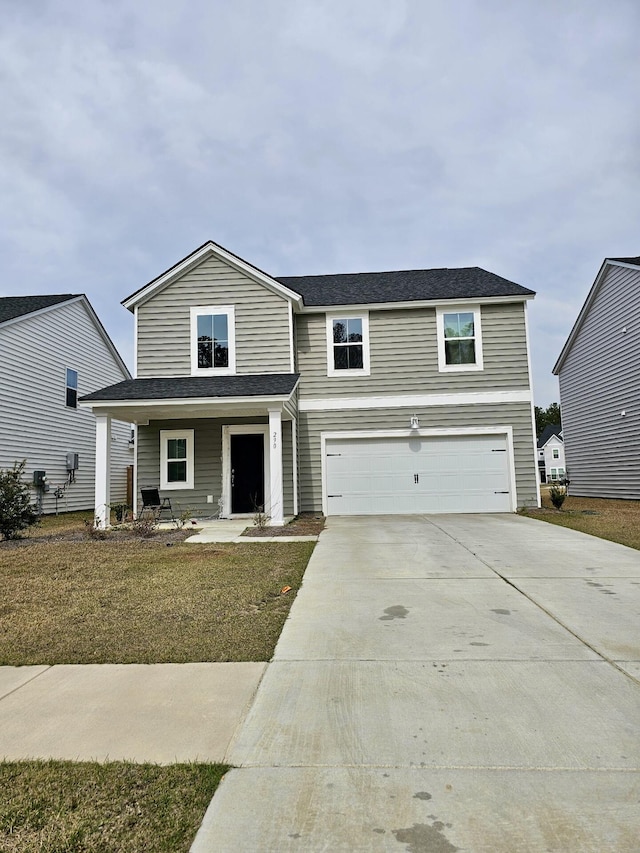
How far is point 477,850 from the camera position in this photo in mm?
1914

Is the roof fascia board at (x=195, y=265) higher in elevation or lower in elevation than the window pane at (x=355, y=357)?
higher

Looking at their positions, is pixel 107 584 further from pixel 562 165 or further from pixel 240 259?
pixel 562 165

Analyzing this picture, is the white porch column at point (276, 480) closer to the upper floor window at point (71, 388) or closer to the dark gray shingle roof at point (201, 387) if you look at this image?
the dark gray shingle roof at point (201, 387)

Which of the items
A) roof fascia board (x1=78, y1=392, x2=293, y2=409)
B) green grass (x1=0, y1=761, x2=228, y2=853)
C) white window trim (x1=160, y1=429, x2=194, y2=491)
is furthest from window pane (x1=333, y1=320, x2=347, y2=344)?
green grass (x1=0, y1=761, x2=228, y2=853)

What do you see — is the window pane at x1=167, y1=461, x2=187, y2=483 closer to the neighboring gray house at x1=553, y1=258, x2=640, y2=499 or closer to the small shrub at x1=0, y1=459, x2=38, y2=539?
the small shrub at x1=0, y1=459, x2=38, y2=539

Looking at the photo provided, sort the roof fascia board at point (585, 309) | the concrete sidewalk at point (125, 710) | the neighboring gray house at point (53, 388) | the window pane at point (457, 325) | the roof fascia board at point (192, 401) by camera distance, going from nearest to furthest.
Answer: the concrete sidewalk at point (125, 710), the roof fascia board at point (192, 401), the window pane at point (457, 325), the neighboring gray house at point (53, 388), the roof fascia board at point (585, 309)

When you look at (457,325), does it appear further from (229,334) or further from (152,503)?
(152,503)

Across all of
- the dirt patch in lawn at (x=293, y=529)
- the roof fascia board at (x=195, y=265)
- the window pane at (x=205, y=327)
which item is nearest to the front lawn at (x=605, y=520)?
the dirt patch in lawn at (x=293, y=529)

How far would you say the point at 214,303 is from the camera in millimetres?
14008

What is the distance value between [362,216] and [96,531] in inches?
419

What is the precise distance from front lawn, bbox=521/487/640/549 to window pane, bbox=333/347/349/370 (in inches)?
237

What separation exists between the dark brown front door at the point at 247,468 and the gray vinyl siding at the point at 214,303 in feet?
5.97

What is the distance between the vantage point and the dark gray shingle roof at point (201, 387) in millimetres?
11680

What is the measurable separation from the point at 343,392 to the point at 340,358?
95 centimetres
